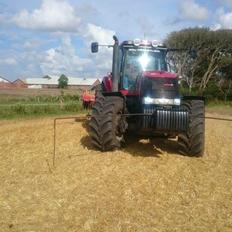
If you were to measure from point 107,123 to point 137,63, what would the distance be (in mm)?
2045

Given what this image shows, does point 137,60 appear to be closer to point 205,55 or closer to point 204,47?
point 205,55

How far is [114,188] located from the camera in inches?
304

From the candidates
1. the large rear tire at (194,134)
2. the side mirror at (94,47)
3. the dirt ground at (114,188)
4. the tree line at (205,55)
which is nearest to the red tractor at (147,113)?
the large rear tire at (194,134)

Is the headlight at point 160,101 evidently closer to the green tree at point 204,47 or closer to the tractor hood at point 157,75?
the tractor hood at point 157,75

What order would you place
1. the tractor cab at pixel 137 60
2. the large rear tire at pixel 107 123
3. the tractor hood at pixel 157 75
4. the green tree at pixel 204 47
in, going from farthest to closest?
the green tree at pixel 204 47 → the tractor cab at pixel 137 60 → the tractor hood at pixel 157 75 → the large rear tire at pixel 107 123

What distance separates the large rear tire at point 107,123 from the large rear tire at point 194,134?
1.30 m

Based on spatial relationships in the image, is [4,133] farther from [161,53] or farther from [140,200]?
[140,200]

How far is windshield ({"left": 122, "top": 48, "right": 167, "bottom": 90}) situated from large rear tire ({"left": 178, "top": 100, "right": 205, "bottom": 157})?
1.60 metres

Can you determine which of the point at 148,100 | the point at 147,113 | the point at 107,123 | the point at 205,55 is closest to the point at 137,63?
the point at 148,100

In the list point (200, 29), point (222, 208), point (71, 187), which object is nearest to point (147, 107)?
point (71, 187)

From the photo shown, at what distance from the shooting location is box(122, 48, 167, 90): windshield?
11352 millimetres

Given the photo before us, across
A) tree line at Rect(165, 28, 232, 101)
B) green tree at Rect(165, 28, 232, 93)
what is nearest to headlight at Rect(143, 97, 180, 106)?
tree line at Rect(165, 28, 232, 101)

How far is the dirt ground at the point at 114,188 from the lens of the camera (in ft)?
20.7

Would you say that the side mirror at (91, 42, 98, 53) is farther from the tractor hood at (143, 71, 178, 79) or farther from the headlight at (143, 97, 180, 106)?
the headlight at (143, 97, 180, 106)
